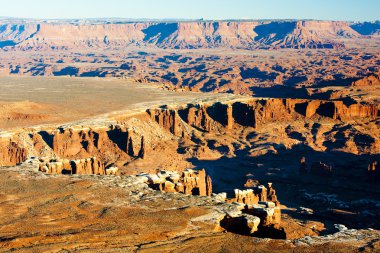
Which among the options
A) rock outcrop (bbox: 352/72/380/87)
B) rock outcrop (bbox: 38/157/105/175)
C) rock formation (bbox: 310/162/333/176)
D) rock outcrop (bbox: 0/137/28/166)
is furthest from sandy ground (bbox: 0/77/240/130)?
rock outcrop (bbox: 352/72/380/87)

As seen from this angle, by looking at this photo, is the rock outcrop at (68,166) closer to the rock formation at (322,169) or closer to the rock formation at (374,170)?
the rock formation at (322,169)

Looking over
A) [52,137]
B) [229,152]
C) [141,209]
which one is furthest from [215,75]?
[141,209]

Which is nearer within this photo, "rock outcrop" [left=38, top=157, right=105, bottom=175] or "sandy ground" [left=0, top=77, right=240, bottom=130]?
"rock outcrop" [left=38, top=157, right=105, bottom=175]

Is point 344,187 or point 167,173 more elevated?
point 167,173

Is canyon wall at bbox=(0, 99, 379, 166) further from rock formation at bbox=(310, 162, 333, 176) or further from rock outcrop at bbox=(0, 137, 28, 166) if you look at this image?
rock formation at bbox=(310, 162, 333, 176)

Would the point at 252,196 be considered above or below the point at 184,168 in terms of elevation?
above

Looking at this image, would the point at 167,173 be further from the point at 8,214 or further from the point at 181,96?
the point at 181,96

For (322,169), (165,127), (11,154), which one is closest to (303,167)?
(322,169)

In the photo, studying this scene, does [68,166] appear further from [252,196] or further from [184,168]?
[184,168]
